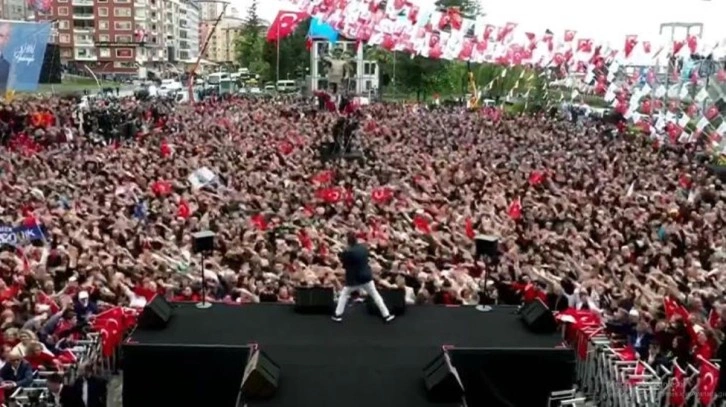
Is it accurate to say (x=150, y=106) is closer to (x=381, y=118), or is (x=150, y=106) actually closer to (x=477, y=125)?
(x=381, y=118)

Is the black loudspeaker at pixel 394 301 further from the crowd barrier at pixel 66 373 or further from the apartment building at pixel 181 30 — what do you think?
the apartment building at pixel 181 30

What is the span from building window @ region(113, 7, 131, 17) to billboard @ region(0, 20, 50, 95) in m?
91.6

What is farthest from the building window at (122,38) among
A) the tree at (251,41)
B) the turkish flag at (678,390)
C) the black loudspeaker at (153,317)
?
the turkish flag at (678,390)

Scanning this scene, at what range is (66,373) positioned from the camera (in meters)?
9.52

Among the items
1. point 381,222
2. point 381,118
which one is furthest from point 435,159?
point 381,118

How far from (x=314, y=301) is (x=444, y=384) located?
10.0 feet

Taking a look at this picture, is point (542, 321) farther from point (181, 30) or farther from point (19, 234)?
point (181, 30)

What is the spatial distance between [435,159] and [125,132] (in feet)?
44.9

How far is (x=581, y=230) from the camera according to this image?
16.8 meters

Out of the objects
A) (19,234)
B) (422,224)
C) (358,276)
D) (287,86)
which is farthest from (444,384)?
(287,86)

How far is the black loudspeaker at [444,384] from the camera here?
324 inches

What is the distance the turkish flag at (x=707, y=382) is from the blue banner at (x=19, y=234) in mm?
10713

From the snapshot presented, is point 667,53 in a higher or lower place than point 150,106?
higher

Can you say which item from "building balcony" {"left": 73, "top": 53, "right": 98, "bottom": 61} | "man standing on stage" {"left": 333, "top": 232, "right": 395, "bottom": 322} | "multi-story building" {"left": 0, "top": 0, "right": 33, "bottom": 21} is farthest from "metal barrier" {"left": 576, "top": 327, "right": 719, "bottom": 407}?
"building balcony" {"left": 73, "top": 53, "right": 98, "bottom": 61}
